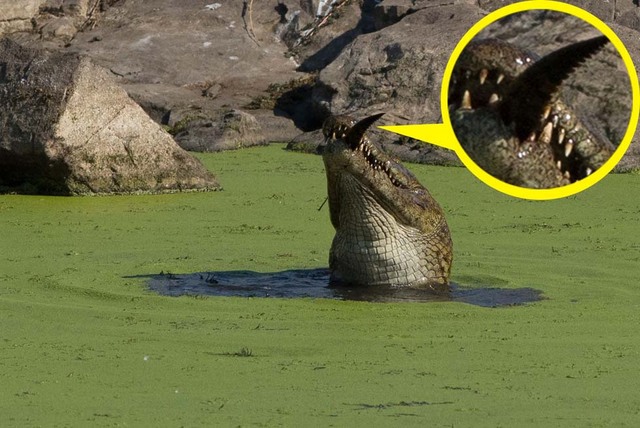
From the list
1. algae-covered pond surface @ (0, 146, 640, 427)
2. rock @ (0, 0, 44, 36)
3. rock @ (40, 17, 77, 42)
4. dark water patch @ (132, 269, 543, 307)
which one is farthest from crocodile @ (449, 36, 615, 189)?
rock @ (0, 0, 44, 36)

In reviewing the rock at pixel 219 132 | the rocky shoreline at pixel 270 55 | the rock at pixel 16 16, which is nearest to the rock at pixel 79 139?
the rock at pixel 219 132

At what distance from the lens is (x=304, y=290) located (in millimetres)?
7727

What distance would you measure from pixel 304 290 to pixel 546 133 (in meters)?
4.80

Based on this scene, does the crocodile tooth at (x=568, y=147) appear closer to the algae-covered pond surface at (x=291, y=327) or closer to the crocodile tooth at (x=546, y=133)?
the crocodile tooth at (x=546, y=133)

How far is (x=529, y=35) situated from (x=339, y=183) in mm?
3819

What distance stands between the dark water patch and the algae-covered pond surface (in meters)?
0.14

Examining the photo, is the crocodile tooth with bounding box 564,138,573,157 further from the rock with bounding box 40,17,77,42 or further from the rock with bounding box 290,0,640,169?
the rock with bounding box 40,17,77,42

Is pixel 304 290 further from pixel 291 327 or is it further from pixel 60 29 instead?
pixel 60 29

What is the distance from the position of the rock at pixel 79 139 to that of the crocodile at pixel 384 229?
14.4 feet

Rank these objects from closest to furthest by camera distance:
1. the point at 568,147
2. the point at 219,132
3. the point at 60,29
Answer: the point at 568,147, the point at 219,132, the point at 60,29

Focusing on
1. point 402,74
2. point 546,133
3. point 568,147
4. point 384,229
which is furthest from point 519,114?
point 402,74

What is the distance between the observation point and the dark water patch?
7539 millimetres

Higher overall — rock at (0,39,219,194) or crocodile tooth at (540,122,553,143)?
crocodile tooth at (540,122,553,143)

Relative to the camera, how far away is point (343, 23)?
20547 mm
